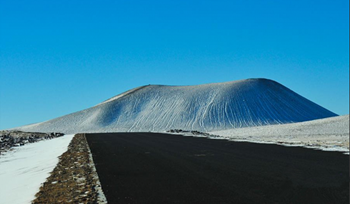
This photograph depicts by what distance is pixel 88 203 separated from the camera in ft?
21.0

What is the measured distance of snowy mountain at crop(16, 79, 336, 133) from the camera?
9956cm

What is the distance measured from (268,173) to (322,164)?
274cm

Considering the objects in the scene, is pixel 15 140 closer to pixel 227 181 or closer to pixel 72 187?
pixel 72 187

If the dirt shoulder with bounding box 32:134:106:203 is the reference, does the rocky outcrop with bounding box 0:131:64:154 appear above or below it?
above

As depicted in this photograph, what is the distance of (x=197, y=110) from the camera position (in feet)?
351

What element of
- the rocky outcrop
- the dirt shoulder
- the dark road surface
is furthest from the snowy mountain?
the dirt shoulder

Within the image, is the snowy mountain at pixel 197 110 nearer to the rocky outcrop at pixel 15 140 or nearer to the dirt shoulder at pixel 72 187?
the rocky outcrop at pixel 15 140

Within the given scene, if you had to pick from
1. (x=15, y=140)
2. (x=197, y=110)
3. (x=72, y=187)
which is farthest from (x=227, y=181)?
(x=197, y=110)

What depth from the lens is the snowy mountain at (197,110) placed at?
99562 millimetres

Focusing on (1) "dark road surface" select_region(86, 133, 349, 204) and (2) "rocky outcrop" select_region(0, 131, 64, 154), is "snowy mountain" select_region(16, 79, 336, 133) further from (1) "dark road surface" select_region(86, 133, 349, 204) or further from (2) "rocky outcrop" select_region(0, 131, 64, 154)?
(1) "dark road surface" select_region(86, 133, 349, 204)

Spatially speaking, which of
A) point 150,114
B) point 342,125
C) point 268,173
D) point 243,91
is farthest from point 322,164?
point 243,91

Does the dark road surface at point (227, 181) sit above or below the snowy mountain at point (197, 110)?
below

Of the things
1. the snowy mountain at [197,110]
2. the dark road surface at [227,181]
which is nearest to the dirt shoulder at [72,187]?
the dark road surface at [227,181]

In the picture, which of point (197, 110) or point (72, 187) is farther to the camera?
point (197, 110)
